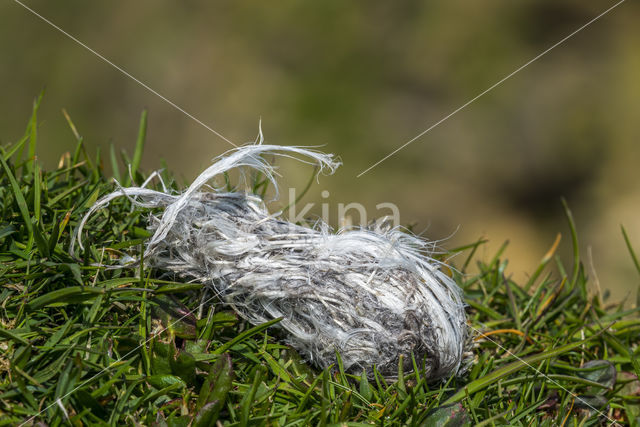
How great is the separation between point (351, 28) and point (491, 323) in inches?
149

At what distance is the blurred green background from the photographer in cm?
455

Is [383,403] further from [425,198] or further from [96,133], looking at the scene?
[96,133]

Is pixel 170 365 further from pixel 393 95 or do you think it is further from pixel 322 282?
pixel 393 95

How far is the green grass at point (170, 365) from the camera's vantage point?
4.27 ft

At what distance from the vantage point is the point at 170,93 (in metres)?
4.86

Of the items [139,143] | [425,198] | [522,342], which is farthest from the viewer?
[425,198]

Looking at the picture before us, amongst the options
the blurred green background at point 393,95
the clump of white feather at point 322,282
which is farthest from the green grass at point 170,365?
the blurred green background at point 393,95

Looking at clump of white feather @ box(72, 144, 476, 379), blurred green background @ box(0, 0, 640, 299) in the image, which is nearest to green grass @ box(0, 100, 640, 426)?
clump of white feather @ box(72, 144, 476, 379)

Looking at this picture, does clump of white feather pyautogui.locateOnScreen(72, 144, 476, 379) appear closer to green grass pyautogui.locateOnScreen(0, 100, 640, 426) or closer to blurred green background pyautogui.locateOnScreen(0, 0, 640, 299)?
green grass pyautogui.locateOnScreen(0, 100, 640, 426)

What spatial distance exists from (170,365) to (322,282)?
1.43 ft

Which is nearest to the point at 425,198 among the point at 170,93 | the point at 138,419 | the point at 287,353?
the point at 170,93

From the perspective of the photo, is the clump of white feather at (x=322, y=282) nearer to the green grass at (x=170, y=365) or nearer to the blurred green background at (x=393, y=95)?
the green grass at (x=170, y=365)

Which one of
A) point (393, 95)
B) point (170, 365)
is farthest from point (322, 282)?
point (393, 95)

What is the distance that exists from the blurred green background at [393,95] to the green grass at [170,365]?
278 cm
